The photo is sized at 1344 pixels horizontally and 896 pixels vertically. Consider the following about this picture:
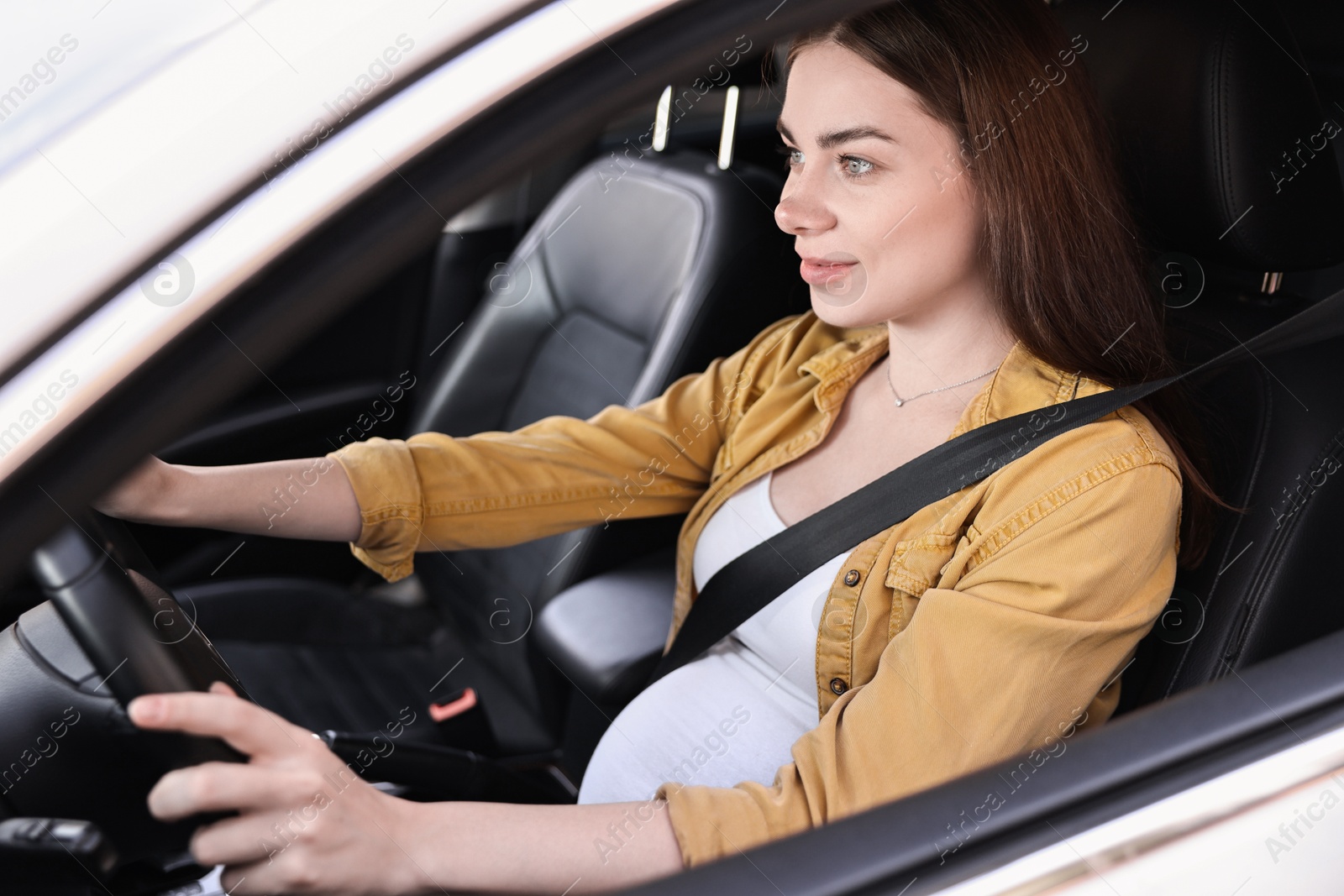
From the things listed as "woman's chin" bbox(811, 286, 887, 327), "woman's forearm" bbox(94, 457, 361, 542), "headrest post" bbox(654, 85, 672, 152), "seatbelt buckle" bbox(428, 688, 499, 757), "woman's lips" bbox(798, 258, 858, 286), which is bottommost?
"seatbelt buckle" bbox(428, 688, 499, 757)

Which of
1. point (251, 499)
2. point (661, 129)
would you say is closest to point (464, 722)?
point (251, 499)

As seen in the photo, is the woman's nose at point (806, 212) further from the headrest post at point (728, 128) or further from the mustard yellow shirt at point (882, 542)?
the headrest post at point (728, 128)

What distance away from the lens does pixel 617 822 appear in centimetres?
83

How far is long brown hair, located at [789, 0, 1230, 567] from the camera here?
109 cm

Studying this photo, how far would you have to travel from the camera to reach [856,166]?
111 cm

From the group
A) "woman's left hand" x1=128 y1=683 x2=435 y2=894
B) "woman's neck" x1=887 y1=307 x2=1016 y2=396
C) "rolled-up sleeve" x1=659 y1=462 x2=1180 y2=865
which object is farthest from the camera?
"woman's neck" x1=887 y1=307 x2=1016 y2=396

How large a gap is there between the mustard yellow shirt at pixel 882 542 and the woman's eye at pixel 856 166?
0.25 meters

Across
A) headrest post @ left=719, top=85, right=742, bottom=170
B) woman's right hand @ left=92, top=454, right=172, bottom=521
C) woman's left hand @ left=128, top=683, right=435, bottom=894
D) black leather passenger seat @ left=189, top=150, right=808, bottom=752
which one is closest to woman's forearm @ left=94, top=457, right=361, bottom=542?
woman's right hand @ left=92, top=454, right=172, bottom=521

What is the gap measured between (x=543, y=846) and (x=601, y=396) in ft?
3.98

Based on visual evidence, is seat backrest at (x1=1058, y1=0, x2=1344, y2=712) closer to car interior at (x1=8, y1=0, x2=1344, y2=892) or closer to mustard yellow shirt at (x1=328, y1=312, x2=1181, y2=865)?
car interior at (x1=8, y1=0, x2=1344, y2=892)

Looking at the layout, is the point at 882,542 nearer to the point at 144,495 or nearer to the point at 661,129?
the point at 144,495

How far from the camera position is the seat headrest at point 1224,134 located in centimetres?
115

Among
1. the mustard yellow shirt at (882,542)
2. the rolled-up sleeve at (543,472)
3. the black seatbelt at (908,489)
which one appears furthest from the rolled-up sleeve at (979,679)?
the rolled-up sleeve at (543,472)

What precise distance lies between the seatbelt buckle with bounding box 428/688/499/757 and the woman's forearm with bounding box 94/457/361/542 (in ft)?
1.31
